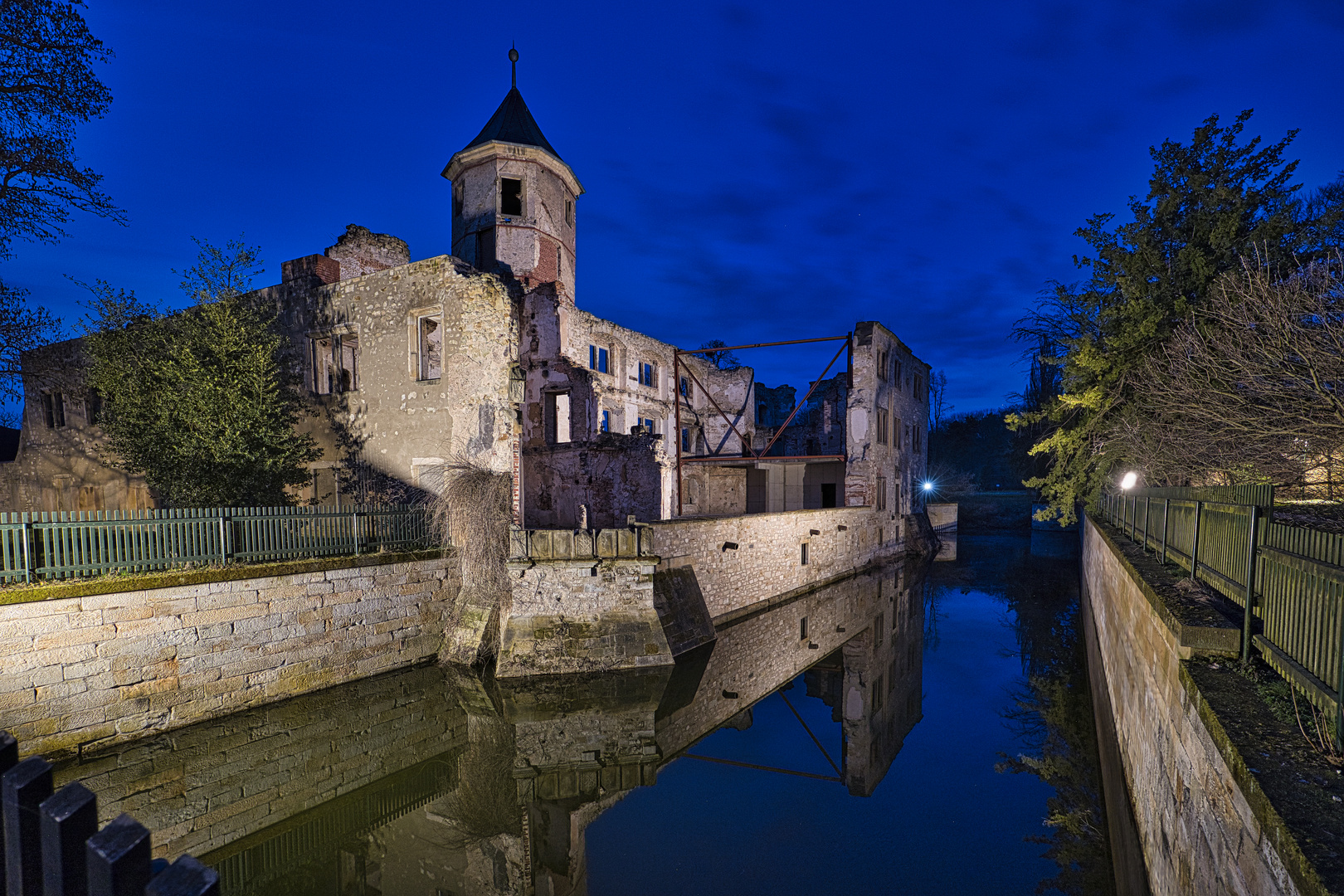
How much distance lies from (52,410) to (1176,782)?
29.5 meters

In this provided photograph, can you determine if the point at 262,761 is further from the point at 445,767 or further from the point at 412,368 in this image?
the point at 412,368

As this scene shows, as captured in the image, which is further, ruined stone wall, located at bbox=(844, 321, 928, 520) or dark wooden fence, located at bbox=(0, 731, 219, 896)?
ruined stone wall, located at bbox=(844, 321, 928, 520)

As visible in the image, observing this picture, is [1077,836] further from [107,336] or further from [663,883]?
[107,336]

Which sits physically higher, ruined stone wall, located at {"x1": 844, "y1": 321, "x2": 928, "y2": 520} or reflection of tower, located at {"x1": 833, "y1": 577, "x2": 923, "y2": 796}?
ruined stone wall, located at {"x1": 844, "y1": 321, "x2": 928, "y2": 520}

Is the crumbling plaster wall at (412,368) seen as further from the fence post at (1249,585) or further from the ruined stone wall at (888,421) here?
the ruined stone wall at (888,421)

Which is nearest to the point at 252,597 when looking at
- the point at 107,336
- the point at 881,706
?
the point at 107,336

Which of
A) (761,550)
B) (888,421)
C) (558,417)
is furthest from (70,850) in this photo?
(888,421)

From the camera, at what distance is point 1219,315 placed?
9875mm

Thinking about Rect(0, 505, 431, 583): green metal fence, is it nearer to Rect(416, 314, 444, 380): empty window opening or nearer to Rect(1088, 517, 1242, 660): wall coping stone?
Rect(416, 314, 444, 380): empty window opening

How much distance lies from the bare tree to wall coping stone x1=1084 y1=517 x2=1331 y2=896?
749cm

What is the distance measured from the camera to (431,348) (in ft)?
50.2

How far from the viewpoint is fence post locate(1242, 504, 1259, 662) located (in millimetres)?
3645

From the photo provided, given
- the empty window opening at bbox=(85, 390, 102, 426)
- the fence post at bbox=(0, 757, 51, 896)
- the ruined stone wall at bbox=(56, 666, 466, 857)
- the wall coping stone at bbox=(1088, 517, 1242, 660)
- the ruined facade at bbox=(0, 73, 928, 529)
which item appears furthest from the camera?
the empty window opening at bbox=(85, 390, 102, 426)

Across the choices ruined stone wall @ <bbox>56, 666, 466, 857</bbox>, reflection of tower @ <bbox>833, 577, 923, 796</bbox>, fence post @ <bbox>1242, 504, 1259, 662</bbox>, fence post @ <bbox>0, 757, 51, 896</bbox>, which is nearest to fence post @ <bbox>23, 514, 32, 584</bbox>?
ruined stone wall @ <bbox>56, 666, 466, 857</bbox>
